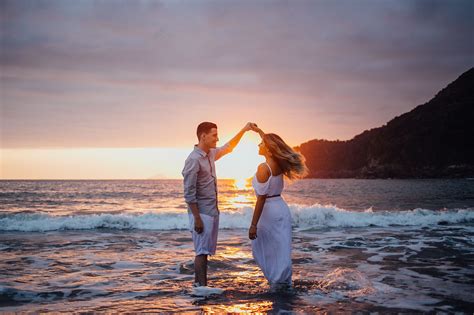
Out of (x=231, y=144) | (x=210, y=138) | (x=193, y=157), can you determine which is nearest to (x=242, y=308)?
(x=193, y=157)

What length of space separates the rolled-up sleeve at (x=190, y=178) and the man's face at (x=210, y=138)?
32cm

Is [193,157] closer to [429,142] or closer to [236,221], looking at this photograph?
[236,221]

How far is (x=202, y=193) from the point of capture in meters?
5.91

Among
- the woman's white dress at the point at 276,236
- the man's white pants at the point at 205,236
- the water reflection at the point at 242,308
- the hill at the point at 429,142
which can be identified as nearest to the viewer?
the water reflection at the point at 242,308

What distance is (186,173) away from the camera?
5.75 m

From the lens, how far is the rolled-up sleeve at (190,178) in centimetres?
570

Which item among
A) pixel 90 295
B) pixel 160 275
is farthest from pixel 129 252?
pixel 90 295

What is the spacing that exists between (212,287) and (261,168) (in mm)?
2163

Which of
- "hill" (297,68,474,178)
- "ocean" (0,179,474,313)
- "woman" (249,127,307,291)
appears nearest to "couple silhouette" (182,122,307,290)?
"woman" (249,127,307,291)

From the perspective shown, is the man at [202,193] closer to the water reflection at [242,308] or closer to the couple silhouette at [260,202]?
the couple silhouette at [260,202]

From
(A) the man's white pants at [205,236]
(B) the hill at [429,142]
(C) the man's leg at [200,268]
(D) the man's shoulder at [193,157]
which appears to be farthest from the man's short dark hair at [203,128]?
(B) the hill at [429,142]

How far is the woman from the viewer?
595 centimetres

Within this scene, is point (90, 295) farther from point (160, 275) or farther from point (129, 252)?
point (129, 252)

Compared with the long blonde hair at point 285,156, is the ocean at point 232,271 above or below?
below
